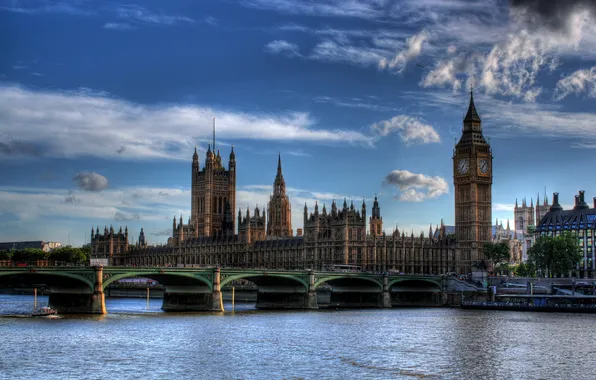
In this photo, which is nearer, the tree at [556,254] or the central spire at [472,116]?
the tree at [556,254]

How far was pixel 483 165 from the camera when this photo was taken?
192 metres

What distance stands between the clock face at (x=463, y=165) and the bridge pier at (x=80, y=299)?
99527 millimetres

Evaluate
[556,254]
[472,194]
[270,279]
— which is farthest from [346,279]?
[472,194]

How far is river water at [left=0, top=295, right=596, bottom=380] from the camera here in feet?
214

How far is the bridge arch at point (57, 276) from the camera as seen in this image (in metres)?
104

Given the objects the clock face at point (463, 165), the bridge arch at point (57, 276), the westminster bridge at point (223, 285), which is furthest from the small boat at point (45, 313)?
the clock face at point (463, 165)

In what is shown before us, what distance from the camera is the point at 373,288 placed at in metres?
153

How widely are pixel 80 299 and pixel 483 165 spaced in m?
104

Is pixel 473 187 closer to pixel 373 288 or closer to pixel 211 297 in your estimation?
pixel 373 288

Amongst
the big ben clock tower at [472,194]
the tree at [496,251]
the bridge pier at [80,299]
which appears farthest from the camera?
the big ben clock tower at [472,194]

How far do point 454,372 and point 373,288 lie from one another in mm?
87139

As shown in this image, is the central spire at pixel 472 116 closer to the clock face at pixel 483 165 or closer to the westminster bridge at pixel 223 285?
the clock face at pixel 483 165

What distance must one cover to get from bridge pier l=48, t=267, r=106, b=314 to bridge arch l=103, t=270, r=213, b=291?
1298 mm

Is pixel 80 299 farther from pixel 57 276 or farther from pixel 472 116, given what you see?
pixel 472 116
